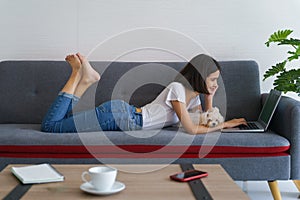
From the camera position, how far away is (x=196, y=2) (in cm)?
323

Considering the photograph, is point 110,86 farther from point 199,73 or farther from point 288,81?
point 288,81

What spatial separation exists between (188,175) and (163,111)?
1042 mm

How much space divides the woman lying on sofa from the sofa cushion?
0.47 ft

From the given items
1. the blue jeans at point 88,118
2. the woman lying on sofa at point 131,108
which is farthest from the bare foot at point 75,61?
the blue jeans at point 88,118

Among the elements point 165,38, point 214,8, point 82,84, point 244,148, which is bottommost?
point 244,148

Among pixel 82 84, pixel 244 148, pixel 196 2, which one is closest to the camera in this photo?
pixel 244 148

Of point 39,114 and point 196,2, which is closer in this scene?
point 39,114

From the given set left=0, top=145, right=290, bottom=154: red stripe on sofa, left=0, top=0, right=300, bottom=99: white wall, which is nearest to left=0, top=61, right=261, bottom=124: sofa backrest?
left=0, top=0, right=300, bottom=99: white wall

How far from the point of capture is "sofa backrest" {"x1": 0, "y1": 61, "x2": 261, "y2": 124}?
293cm

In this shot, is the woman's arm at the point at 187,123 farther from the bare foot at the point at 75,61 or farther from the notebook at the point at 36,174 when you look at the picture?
the notebook at the point at 36,174

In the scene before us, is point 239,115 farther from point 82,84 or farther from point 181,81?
point 82,84

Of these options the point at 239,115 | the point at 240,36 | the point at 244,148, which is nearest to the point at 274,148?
the point at 244,148

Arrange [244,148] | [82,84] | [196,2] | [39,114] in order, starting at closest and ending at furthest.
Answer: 1. [244,148]
2. [82,84]
3. [39,114]
4. [196,2]

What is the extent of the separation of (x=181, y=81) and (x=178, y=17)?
766 mm
